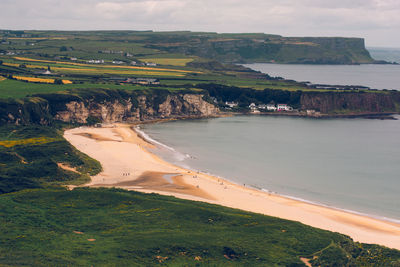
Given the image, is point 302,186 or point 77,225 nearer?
point 77,225

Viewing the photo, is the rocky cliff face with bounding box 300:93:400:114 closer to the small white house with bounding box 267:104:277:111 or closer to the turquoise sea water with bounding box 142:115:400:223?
the small white house with bounding box 267:104:277:111

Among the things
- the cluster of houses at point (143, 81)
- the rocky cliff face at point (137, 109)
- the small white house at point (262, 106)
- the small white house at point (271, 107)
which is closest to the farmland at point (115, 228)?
the rocky cliff face at point (137, 109)

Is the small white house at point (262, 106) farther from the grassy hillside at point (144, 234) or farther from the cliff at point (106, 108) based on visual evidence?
the grassy hillside at point (144, 234)

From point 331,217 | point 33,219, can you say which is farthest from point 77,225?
point 331,217

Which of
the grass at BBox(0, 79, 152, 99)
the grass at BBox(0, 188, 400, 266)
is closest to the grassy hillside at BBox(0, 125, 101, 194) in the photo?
the grass at BBox(0, 188, 400, 266)

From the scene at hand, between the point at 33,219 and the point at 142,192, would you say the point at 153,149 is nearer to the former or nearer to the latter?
the point at 142,192

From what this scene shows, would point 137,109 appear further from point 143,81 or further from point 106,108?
point 143,81
